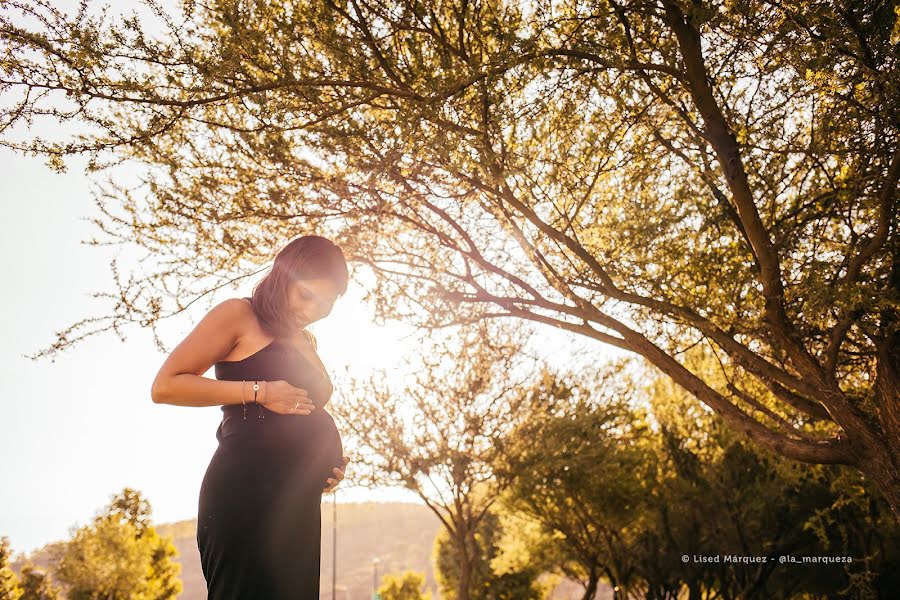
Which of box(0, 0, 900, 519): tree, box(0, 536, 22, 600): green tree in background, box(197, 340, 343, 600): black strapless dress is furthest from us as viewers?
box(0, 536, 22, 600): green tree in background

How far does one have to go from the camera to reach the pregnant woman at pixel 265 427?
6.07ft

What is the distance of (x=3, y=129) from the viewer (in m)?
3.76

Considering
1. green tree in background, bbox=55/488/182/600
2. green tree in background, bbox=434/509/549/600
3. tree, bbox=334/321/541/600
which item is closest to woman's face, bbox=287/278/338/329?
tree, bbox=334/321/541/600

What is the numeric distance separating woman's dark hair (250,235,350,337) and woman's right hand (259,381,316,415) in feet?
0.76

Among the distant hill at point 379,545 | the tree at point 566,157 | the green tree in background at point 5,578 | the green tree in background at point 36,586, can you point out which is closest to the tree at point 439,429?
the tree at point 566,157

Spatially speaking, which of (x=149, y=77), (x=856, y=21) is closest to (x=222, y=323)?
(x=149, y=77)

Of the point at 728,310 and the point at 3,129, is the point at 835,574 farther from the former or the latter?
the point at 3,129

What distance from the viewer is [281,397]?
1.97m

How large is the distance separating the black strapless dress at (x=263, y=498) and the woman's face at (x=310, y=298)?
0.42 feet

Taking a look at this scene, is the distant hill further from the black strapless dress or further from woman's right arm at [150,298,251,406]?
woman's right arm at [150,298,251,406]

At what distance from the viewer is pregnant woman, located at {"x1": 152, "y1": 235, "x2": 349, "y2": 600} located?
1849 millimetres

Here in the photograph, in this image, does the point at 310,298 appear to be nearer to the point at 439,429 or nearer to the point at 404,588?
the point at 439,429

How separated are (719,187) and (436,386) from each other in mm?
10721

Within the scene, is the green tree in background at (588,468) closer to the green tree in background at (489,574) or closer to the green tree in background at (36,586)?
the green tree in background at (489,574)
